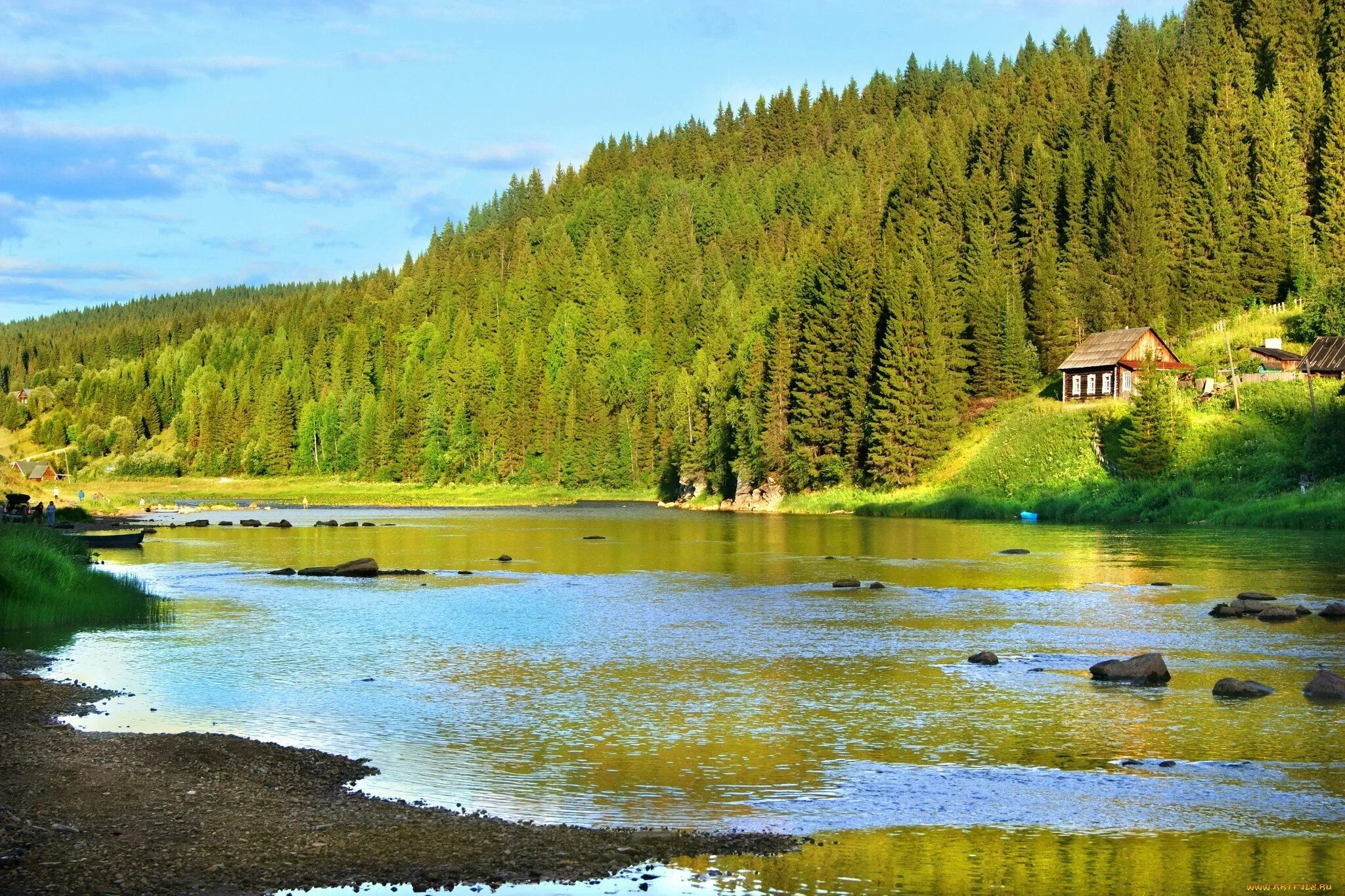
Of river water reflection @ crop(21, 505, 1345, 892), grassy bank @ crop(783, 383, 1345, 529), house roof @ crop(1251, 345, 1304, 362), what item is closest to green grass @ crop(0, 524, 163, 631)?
river water reflection @ crop(21, 505, 1345, 892)

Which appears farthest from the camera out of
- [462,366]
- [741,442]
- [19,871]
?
[462,366]

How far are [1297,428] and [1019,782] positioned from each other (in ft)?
251

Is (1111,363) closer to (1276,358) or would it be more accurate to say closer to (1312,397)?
(1276,358)

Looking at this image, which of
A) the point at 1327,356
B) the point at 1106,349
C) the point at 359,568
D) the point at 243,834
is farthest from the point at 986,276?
the point at 243,834

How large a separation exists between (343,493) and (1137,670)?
503 feet

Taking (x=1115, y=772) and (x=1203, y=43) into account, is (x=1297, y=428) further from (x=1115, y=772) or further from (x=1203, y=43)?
(x=1203, y=43)

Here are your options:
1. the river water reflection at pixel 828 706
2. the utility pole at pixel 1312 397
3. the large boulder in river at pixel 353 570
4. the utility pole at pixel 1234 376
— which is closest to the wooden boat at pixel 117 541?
the river water reflection at pixel 828 706

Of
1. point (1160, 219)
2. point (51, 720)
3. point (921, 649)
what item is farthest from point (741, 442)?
point (51, 720)

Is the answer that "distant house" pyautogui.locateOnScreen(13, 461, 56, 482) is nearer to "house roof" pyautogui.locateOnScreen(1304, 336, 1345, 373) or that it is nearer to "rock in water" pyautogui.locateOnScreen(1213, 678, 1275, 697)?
"house roof" pyautogui.locateOnScreen(1304, 336, 1345, 373)

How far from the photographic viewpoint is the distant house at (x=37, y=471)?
6407 inches

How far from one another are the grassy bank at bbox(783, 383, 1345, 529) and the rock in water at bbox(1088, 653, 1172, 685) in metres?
51.2

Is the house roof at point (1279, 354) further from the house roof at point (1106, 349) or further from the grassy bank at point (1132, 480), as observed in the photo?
the house roof at point (1106, 349)

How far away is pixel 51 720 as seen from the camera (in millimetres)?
21859

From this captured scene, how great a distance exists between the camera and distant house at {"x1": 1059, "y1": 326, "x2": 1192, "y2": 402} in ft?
345
